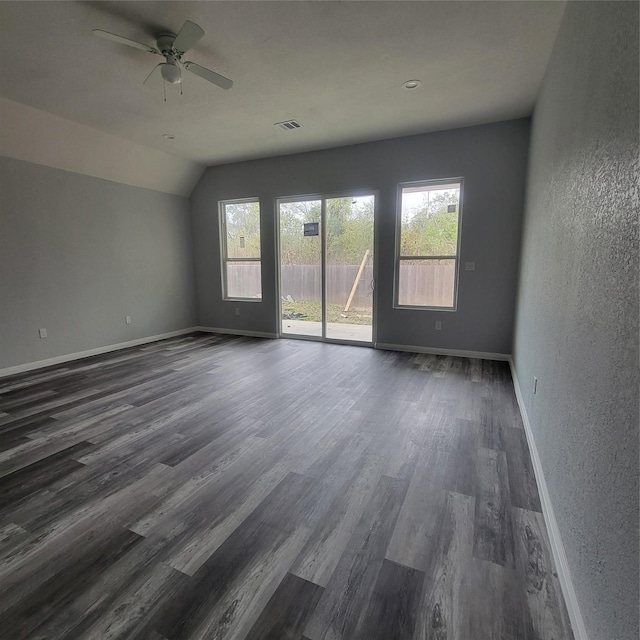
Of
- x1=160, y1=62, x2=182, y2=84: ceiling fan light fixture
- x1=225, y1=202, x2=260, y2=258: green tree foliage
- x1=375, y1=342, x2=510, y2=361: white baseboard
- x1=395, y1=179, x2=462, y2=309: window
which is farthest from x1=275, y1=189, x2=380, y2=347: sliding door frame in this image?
x1=160, y1=62, x2=182, y2=84: ceiling fan light fixture

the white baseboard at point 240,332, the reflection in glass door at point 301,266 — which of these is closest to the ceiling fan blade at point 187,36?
the reflection in glass door at point 301,266

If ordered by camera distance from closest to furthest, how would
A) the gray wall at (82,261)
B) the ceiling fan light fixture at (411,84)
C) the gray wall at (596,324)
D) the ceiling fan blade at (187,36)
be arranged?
the gray wall at (596,324) < the ceiling fan blade at (187,36) < the ceiling fan light fixture at (411,84) < the gray wall at (82,261)

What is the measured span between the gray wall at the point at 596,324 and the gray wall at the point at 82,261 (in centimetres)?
545

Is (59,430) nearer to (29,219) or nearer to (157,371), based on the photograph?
(157,371)

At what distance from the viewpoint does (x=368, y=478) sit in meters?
2.10

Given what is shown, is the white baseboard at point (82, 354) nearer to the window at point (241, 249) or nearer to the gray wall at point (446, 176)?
the window at point (241, 249)

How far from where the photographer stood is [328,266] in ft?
18.0

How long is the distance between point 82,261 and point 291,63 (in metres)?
3.90

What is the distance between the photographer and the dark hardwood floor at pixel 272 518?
1.29 meters

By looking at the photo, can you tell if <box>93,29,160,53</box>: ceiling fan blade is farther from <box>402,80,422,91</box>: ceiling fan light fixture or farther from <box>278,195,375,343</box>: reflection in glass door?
<box>278,195,375,343</box>: reflection in glass door

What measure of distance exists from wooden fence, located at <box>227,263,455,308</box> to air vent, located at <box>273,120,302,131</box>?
201 cm

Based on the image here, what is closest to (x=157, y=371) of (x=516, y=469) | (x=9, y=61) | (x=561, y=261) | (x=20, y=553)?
(x=20, y=553)

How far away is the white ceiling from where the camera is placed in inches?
90.9

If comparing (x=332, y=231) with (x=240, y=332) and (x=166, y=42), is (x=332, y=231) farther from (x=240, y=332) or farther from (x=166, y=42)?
(x=166, y=42)
